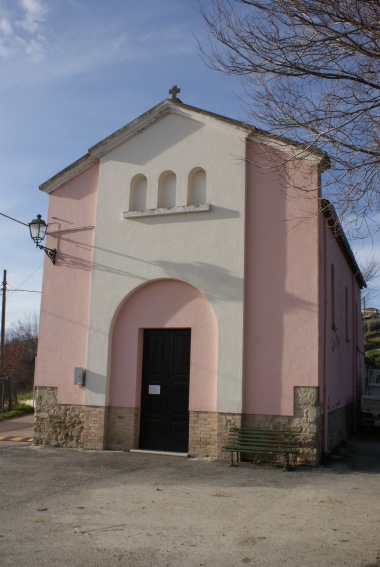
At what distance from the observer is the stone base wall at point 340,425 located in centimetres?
1352

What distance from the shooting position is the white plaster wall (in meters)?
12.2

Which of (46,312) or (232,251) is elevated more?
(232,251)

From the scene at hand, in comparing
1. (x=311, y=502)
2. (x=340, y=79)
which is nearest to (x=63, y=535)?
(x=311, y=502)

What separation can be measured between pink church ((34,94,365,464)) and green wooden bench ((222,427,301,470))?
21cm

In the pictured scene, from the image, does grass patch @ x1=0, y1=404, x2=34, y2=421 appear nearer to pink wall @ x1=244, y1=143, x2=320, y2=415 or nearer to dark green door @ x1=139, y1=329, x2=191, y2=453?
dark green door @ x1=139, y1=329, x2=191, y2=453

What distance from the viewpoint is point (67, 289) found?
14062 millimetres

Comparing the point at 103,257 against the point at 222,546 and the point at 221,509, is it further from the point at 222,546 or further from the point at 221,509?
the point at 222,546

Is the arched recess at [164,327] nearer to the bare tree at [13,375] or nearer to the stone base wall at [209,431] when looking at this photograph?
the stone base wall at [209,431]

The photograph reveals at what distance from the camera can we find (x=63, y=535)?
21.7 ft

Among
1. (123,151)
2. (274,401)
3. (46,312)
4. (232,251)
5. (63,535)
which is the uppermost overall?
(123,151)

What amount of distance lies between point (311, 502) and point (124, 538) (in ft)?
10.2

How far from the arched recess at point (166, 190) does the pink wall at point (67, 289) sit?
1.79 metres

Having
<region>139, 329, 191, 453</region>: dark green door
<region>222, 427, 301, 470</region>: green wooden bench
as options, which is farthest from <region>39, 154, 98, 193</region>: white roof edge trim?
<region>222, 427, 301, 470</region>: green wooden bench

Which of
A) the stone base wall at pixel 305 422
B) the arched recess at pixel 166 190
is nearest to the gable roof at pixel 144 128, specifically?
the arched recess at pixel 166 190
